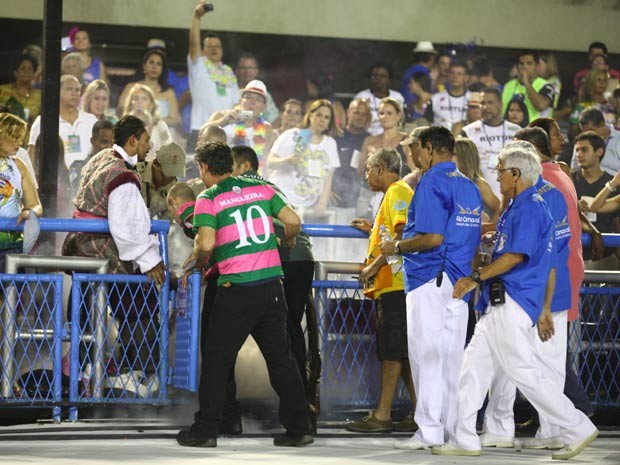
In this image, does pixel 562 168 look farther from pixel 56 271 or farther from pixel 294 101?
pixel 294 101

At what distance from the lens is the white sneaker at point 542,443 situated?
6629 millimetres

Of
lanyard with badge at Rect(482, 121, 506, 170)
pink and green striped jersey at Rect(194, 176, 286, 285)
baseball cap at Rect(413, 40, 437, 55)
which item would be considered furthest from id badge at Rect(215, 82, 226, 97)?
pink and green striped jersey at Rect(194, 176, 286, 285)

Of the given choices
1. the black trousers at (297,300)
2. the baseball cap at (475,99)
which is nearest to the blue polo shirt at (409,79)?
the baseball cap at (475,99)

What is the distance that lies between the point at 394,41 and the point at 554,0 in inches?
75.5

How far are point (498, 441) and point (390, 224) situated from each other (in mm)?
1322

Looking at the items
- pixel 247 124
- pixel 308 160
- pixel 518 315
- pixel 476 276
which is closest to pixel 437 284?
pixel 476 276

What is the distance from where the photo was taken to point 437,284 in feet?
20.9

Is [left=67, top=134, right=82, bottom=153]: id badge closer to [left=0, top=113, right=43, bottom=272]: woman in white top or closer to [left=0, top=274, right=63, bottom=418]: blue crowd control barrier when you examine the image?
[left=0, top=113, right=43, bottom=272]: woman in white top

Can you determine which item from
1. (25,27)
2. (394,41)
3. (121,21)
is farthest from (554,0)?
(25,27)

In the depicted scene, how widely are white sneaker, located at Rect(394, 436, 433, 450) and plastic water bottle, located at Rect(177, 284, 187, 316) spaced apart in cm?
145

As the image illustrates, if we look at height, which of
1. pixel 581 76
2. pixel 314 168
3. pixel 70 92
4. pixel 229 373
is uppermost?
pixel 581 76

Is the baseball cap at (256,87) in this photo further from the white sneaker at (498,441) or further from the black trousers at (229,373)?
the white sneaker at (498,441)

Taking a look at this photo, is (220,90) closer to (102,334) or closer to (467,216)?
(102,334)

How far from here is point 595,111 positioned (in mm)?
13508
